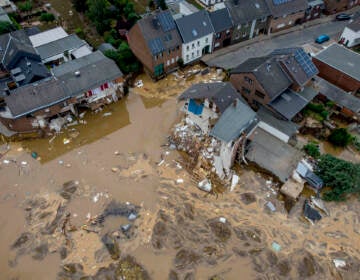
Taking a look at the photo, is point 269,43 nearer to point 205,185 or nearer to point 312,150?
point 312,150

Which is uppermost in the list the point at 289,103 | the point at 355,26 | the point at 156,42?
the point at 156,42

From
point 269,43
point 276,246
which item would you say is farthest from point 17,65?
point 269,43

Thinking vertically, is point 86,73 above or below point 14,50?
below

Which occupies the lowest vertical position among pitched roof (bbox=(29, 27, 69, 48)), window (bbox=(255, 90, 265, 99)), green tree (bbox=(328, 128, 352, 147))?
green tree (bbox=(328, 128, 352, 147))

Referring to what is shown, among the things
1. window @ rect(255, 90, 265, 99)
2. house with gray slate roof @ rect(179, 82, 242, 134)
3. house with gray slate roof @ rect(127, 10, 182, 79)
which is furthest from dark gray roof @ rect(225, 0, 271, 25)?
house with gray slate roof @ rect(179, 82, 242, 134)

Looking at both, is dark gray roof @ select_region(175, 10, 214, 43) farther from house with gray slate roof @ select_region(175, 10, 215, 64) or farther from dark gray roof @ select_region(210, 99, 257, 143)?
dark gray roof @ select_region(210, 99, 257, 143)
